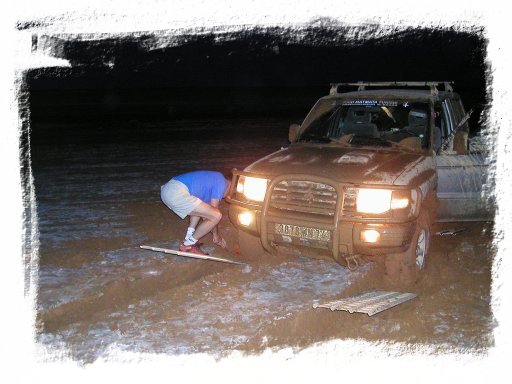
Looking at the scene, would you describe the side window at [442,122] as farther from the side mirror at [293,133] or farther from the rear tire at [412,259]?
the side mirror at [293,133]

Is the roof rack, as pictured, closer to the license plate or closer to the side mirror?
the side mirror

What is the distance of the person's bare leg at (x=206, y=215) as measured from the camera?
5977 mm

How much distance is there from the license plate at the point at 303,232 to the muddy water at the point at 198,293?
0.52 metres

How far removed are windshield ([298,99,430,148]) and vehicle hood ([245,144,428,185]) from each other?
33 centimetres

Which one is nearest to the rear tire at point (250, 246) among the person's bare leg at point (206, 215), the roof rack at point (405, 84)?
the person's bare leg at point (206, 215)

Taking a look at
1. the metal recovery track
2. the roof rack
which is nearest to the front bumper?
the metal recovery track

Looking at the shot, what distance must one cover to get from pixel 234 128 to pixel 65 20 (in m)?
14.4

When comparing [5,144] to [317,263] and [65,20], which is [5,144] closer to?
[65,20]

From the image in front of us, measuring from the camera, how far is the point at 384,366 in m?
3.74

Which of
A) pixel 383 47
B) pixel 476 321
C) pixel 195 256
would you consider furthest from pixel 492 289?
pixel 383 47

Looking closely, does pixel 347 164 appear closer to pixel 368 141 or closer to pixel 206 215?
pixel 368 141

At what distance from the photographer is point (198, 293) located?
501 cm

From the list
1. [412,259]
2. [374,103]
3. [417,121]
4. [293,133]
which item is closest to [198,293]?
[412,259]

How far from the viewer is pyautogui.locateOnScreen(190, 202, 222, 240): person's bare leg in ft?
19.6
